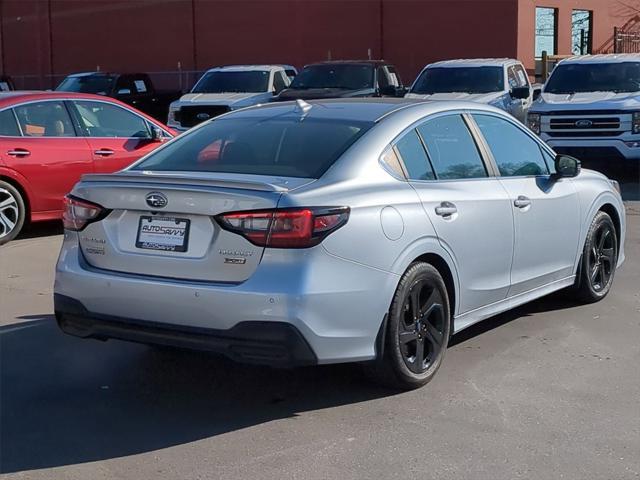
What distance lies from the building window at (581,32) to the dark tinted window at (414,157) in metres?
22.8

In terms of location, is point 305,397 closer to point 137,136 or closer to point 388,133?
point 388,133

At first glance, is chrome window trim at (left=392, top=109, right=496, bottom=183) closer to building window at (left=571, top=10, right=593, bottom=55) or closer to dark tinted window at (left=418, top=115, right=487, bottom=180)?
dark tinted window at (left=418, top=115, right=487, bottom=180)

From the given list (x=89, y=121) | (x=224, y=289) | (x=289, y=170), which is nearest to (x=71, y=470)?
(x=224, y=289)

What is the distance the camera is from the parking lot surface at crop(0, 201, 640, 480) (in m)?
4.32

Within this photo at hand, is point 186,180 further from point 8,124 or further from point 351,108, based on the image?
point 8,124

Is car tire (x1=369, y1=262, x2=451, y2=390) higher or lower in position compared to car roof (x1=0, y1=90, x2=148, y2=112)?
lower

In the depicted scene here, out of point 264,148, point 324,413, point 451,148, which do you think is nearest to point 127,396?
point 324,413

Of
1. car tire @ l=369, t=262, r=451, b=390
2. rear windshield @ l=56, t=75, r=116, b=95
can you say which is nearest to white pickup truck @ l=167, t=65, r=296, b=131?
rear windshield @ l=56, t=75, r=116, b=95

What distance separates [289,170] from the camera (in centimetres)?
510

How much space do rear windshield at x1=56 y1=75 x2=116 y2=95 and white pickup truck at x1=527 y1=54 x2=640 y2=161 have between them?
35.1ft

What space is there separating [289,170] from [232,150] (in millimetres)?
564

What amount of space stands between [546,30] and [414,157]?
69.6 feet

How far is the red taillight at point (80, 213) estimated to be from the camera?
507cm

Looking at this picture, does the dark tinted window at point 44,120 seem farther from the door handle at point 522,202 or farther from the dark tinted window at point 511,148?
the door handle at point 522,202
